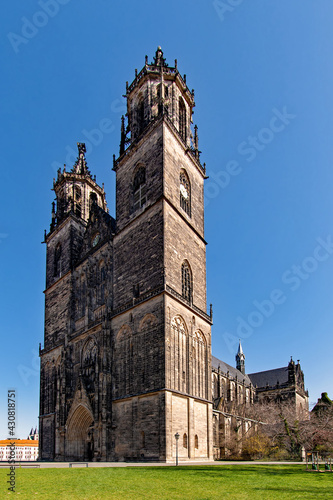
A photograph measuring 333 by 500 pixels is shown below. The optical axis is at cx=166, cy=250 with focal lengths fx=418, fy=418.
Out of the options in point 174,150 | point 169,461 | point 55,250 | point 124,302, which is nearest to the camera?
point 169,461

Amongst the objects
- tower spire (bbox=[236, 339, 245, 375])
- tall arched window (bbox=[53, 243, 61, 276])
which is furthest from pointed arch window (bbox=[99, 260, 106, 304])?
tower spire (bbox=[236, 339, 245, 375])

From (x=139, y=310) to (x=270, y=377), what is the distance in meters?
53.5

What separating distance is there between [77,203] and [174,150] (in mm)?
13578

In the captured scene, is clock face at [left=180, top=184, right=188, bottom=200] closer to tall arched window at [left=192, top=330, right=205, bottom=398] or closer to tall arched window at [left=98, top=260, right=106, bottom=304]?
tall arched window at [left=98, top=260, right=106, bottom=304]

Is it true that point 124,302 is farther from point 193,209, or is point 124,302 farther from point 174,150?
point 174,150

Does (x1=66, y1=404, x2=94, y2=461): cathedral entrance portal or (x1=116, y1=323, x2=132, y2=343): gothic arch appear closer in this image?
(x1=116, y1=323, x2=132, y2=343): gothic arch

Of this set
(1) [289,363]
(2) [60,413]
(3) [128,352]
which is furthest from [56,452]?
(1) [289,363]

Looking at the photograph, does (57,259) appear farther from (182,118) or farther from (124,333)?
(182,118)

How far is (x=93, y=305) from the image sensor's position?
30.6m

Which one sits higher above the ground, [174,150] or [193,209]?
[174,150]

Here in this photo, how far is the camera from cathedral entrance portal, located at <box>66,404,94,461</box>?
28109 millimetres

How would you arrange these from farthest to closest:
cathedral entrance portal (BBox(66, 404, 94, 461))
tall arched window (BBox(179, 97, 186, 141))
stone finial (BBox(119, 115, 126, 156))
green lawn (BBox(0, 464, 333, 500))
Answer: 1. stone finial (BBox(119, 115, 126, 156))
2. tall arched window (BBox(179, 97, 186, 141))
3. cathedral entrance portal (BBox(66, 404, 94, 461))
4. green lawn (BBox(0, 464, 333, 500))

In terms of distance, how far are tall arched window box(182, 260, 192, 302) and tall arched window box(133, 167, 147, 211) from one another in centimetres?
527

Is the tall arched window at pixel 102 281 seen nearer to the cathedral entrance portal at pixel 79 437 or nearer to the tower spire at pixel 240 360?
the cathedral entrance portal at pixel 79 437
